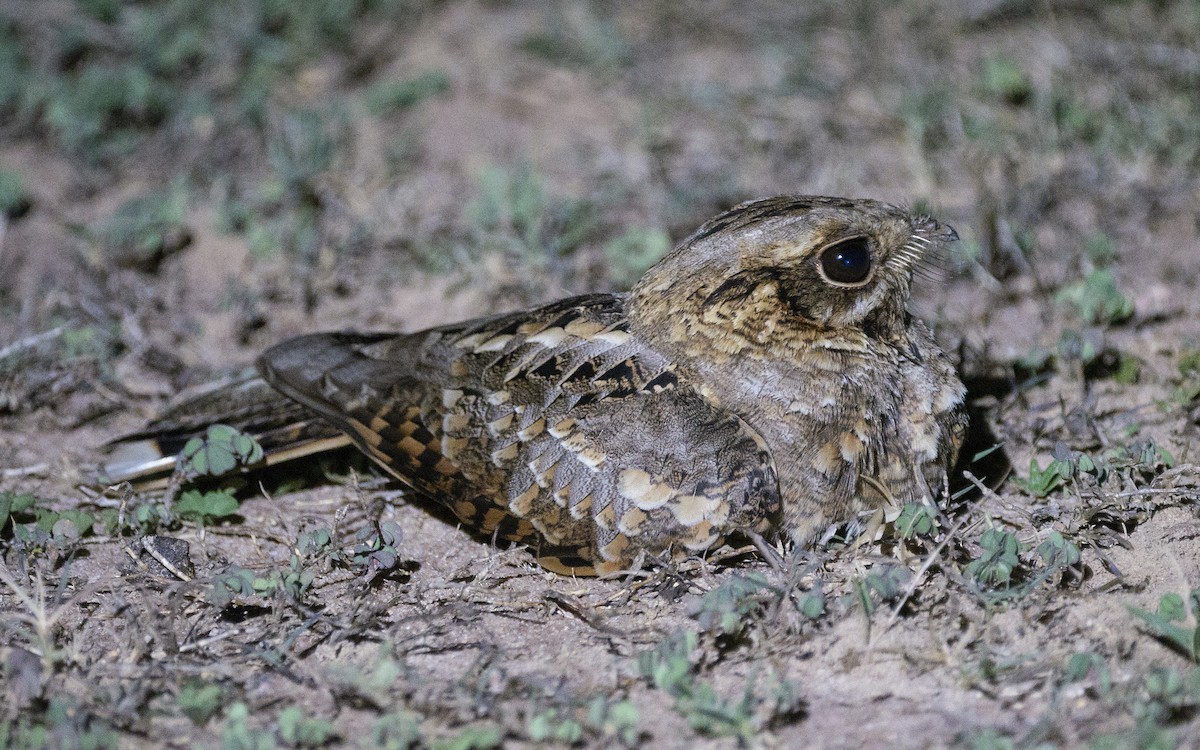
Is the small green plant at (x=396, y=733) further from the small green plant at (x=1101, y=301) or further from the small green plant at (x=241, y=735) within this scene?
the small green plant at (x=1101, y=301)

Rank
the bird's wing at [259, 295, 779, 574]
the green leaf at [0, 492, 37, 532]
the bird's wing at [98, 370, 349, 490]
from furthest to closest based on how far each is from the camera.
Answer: the bird's wing at [98, 370, 349, 490]
the green leaf at [0, 492, 37, 532]
the bird's wing at [259, 295, 779, 574]

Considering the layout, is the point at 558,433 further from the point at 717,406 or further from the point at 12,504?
the point at 12,504

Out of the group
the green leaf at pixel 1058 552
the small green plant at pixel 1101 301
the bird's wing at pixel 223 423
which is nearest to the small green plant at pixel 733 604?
the green leaf at pixel 1058 552

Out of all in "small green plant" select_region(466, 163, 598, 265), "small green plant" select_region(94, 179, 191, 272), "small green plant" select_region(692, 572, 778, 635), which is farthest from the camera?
"small green plant" select_region(94, 179, 191, 272)

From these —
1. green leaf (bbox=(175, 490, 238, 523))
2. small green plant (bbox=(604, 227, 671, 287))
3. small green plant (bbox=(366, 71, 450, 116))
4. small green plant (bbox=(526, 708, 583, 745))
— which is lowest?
green leaf (bbox=(175, 490, 238, 523))

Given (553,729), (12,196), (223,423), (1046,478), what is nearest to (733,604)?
(553,729)

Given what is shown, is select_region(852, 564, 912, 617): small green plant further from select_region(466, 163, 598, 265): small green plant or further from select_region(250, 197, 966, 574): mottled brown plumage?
select_region(466, 163, 598, 265): small green plant

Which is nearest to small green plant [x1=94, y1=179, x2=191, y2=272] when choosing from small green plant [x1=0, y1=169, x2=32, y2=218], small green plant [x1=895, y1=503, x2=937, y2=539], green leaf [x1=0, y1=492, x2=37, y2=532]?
small green plant [x1=0, y1=169, x2=32, y2=218]

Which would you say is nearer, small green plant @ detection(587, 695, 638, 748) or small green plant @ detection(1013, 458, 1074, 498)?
small green plant @ detection(587, 695, 638, 748)
